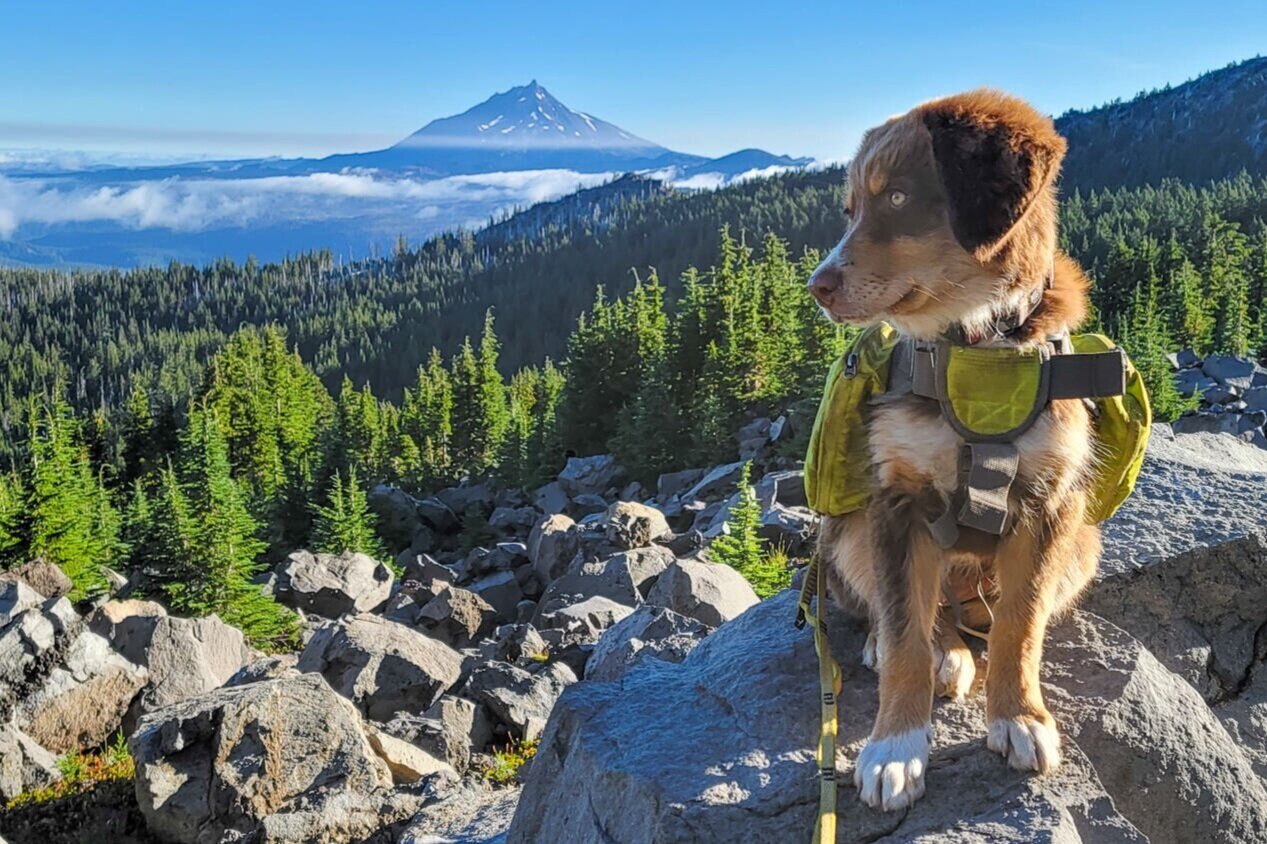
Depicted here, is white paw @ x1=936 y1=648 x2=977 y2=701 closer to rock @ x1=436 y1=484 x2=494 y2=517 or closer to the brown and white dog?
the brown and white dog

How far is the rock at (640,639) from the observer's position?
9749mm

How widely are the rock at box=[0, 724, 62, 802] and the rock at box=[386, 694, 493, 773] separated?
4281 mm

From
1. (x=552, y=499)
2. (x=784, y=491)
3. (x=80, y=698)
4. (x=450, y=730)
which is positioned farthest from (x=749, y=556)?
(x=552, y=499)

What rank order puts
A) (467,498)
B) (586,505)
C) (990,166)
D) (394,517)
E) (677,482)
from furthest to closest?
1. (467,498)
2. (394,517)
3. (586,505)
4. (677,482)
5. (990,166)

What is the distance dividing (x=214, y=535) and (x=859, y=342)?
24843 millimetres

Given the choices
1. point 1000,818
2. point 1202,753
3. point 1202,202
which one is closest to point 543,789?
point 1000,818

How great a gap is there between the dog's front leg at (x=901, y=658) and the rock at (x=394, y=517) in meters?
44.2

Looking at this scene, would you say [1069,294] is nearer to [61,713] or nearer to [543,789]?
[543,789]

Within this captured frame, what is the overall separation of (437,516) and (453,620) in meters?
29.0

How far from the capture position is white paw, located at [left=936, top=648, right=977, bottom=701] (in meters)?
4.53

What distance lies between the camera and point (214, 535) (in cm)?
2580

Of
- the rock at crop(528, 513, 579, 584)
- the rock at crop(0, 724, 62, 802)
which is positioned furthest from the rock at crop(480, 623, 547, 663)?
the rock at crop(528, 513, 579, 584)

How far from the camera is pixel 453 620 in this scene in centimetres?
2102

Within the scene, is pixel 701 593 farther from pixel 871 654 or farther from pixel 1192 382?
pixel 1192 382
